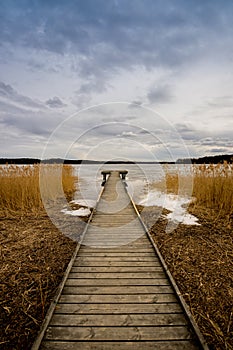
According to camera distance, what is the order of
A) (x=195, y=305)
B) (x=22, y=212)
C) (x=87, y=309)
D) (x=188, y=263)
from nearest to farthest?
(x=87, y=309) → (x=195, y=305) → (x=188, y=263) → (x=22, y=212)

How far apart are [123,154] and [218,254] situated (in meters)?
17.2

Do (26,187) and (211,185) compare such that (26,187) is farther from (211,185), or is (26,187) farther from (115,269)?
(211,185)

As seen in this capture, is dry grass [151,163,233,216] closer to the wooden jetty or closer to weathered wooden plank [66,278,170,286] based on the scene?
the wooden jetty

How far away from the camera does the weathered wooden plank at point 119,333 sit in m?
1.79

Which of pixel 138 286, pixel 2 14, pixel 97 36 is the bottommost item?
pixel 138 286

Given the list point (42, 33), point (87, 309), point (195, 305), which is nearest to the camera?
point (87, 309)

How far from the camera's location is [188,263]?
3527mm

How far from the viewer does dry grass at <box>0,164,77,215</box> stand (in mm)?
6625

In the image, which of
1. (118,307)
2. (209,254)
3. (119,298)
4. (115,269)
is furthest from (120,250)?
(209,254)

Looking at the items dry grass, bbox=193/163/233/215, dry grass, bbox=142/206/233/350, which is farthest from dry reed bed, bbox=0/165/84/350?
dry grass, bbox=193/163/233/215

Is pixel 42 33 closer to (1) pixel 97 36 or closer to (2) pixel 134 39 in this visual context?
(1) pixel 97 36

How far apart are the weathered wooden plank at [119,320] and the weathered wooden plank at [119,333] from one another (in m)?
0.04

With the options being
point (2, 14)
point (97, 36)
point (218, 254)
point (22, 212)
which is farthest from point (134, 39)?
point (218, 254)

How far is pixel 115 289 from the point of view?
8.11ft
